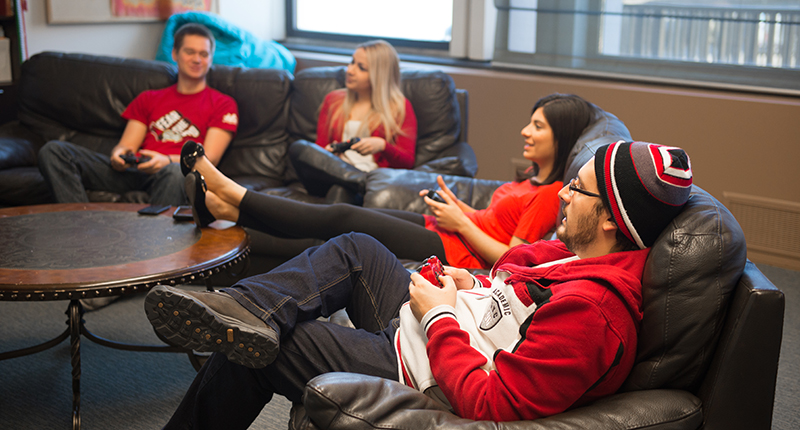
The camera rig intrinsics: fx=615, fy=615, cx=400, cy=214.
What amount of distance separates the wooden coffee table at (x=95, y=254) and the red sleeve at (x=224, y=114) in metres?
0.95

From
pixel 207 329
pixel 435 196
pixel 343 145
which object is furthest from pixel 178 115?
pixel 207 329

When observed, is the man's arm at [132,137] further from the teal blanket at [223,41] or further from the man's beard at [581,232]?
the man's beard at [581,232]

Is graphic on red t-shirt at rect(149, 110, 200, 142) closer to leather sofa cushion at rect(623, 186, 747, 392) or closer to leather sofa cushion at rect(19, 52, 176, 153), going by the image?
leather sofa cushion at rect(19, 52, 176, 153)

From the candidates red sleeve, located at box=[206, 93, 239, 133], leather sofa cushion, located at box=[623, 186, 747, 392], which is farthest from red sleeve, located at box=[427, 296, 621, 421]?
red sleeve, located at box=[206, 93, 239, 133]

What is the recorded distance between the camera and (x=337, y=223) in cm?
219

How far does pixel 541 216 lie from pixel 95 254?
4.49ft

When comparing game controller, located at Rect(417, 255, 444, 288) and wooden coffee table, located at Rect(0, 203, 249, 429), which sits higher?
game controller, located at Rect(417, 255, 444, 288)

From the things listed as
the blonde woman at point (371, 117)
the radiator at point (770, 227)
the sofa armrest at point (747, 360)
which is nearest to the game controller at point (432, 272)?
the sofa armrest at point (747, 360)

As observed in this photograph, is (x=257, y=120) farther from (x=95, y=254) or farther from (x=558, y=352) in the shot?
(x=558, y=352)

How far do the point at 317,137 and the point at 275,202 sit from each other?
113cm

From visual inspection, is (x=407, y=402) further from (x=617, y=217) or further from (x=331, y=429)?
(x=617, y=217)

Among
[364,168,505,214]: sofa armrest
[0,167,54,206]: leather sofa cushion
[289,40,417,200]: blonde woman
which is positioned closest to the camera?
[364,168,505,214]: sofa armrest

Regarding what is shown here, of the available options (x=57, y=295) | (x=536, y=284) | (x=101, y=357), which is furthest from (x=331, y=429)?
(x=101, y=357)

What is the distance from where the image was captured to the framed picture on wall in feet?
12.0
